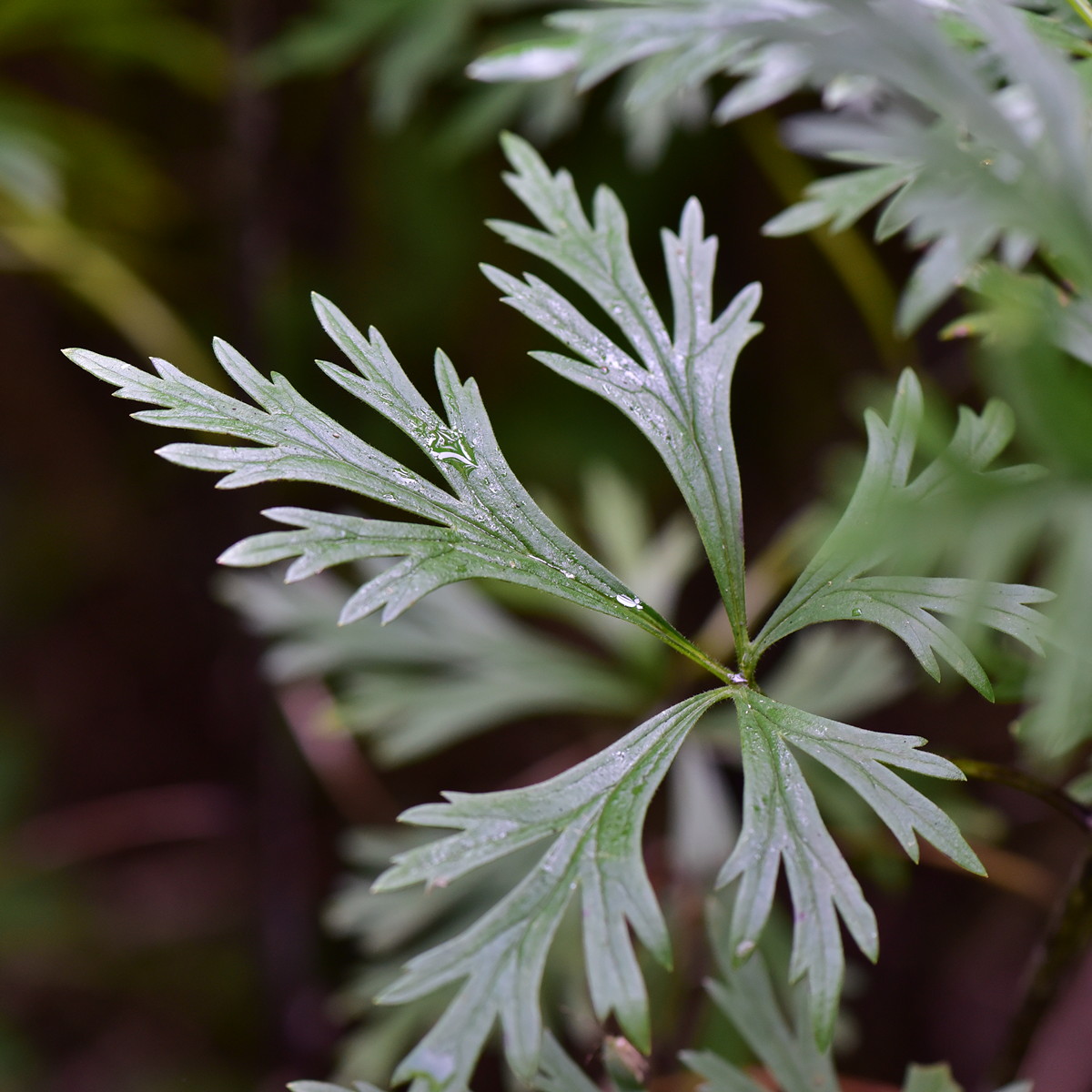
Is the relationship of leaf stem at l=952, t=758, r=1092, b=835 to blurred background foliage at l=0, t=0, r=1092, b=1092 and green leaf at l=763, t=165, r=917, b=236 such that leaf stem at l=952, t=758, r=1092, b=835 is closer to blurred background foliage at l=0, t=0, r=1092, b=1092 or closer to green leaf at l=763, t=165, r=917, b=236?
green leaf at l=763, t=165, r=917, b=236

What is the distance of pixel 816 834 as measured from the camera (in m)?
0.52

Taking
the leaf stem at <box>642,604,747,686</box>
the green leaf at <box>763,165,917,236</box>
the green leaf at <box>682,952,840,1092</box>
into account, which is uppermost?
the green leaf at <box>763,165,917,236</box>

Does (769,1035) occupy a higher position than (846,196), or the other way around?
(846,196)

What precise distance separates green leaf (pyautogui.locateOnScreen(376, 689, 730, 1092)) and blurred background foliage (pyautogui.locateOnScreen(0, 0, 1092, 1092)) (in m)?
0.59

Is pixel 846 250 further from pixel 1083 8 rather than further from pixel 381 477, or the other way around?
pixel 381 477

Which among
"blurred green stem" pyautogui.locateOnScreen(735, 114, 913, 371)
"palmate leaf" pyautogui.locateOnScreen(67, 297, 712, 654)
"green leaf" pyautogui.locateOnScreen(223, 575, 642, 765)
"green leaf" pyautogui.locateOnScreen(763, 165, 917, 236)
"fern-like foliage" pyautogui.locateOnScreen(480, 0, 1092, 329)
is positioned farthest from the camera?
"blurred green stem" pyautogui.locateOnScreen(735, 114, 913, 371)

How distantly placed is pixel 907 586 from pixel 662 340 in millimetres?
216

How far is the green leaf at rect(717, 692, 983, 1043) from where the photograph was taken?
49cm

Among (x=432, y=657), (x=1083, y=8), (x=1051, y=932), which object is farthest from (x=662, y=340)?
(x=432, y=657)

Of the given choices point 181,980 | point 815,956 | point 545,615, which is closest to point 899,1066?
point 545,615

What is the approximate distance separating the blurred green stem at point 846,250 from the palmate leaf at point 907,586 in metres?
0.76

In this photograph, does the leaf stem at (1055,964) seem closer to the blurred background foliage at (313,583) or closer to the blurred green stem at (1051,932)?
the blurred green stem at (1051,932)

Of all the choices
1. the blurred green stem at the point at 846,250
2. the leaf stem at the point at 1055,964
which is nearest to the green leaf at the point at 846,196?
the leaf stem at the point at 1055,964

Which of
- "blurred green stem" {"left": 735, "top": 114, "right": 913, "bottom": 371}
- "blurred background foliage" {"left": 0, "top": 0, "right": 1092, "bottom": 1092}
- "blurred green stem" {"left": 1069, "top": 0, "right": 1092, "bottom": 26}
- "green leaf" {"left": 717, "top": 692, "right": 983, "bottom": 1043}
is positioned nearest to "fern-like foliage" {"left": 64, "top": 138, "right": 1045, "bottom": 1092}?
"green leaf" {"left": 717, "top": 692, "right": 983, "bottom": 1043}
